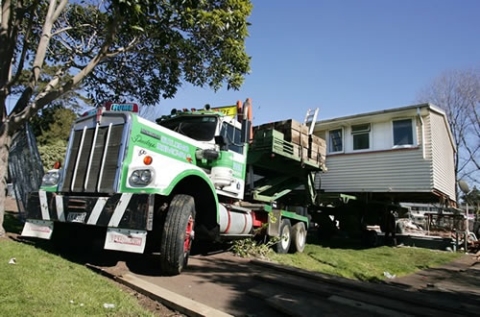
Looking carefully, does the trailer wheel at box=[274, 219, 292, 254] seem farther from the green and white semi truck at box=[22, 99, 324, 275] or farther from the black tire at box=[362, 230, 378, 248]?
the black tire at box=[362, 230, 378, 248]

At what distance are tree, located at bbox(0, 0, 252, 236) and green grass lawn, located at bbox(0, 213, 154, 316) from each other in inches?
93.6

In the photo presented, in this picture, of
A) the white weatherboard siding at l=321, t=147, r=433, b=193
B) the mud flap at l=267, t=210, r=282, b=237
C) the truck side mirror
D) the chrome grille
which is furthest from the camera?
the white weatherboard siding at l=321, t=147, r=433, b=193

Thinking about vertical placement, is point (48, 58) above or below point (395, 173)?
above

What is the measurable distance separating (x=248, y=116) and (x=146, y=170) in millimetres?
2689

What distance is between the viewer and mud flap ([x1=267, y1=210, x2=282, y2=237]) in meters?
8.68

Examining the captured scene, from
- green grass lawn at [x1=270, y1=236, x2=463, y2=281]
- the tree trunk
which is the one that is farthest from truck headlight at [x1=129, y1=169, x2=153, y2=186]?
green grass lawn at [x1=270, y1=236, x2=463, y2=281]

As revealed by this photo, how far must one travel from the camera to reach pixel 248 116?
7.06m

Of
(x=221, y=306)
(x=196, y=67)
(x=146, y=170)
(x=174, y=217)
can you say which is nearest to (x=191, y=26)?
(x=196, y=67)

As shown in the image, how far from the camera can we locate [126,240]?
4727 mm

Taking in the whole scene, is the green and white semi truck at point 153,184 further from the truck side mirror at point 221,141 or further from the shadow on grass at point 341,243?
the shadow on grass at point 341,243

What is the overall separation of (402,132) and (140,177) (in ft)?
36.4

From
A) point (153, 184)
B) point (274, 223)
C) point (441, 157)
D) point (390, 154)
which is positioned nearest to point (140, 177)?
point (153, 184)

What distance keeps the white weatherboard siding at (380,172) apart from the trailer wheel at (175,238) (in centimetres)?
1004

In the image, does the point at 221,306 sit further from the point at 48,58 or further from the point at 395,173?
the point at 395,173
